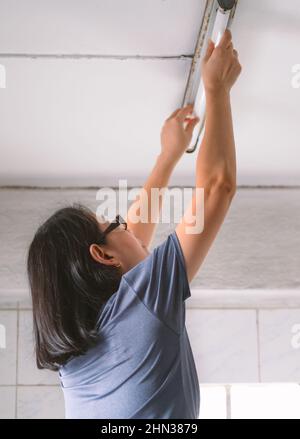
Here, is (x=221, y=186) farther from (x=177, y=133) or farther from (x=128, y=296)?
(x=177, y=133)

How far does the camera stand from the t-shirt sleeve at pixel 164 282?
1069mm

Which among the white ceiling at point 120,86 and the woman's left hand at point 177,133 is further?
the woman's left hand at point 177,133

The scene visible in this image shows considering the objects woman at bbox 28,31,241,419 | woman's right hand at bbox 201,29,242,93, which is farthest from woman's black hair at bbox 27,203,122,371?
woman's right hand at bbox 201,29,242,93

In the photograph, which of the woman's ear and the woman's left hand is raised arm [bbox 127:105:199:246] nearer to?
the woman's left hand

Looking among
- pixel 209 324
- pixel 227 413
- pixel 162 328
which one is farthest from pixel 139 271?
pixel 227 413

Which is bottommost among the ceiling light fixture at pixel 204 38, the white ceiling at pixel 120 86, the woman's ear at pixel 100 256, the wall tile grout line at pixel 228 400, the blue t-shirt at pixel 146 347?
the wall tile grout line at pixel 228 400

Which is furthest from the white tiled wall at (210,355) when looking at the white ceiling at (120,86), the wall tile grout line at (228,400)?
the white ceiling at (120,86)

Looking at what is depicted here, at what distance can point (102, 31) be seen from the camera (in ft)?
3.99

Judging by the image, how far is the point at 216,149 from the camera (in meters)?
1.11

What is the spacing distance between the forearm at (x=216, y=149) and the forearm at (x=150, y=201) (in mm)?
369

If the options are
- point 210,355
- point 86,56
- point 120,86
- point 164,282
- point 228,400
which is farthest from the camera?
point 228,400

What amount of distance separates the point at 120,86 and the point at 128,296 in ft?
1.74

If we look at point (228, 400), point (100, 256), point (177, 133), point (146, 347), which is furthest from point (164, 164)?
point (228, 400)

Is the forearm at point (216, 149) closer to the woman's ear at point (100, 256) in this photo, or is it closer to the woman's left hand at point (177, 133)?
the woman's ear at point (100, 256)
